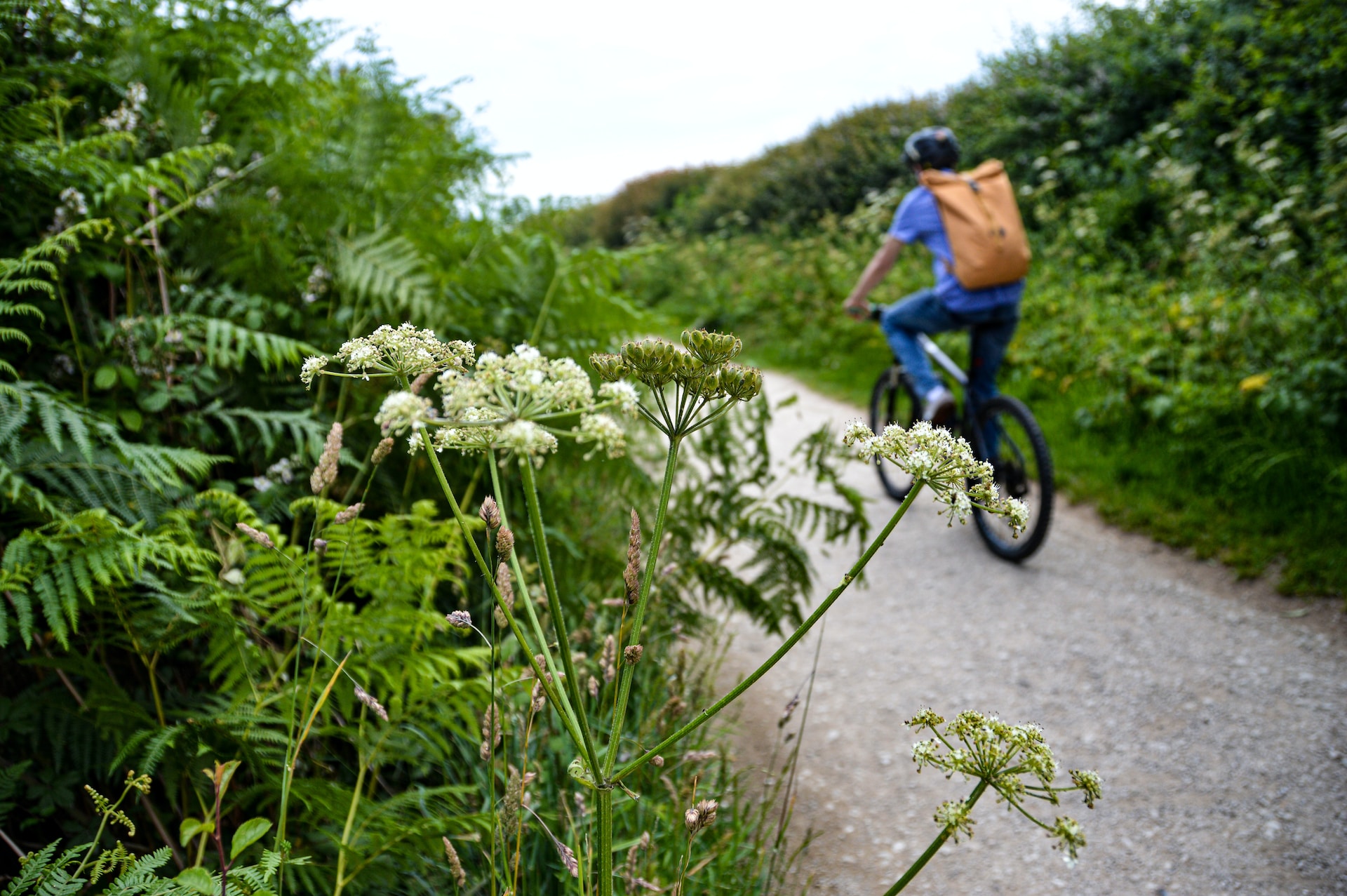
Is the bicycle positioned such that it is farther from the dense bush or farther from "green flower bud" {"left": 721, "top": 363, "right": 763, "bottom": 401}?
"green flower bud" {"left": 721, "top": 363, "right": 763, "bottom": 401}

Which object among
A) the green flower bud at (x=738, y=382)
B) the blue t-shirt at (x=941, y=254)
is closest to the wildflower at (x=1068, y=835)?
the green flower bud at (x=738, y=382)

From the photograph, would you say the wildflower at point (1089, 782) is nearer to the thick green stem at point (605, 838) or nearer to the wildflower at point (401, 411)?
the thick green stem at point (605, 838)

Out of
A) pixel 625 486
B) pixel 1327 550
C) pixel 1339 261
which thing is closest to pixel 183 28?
pixel 625 486

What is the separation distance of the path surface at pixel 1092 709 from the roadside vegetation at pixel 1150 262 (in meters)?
0.55

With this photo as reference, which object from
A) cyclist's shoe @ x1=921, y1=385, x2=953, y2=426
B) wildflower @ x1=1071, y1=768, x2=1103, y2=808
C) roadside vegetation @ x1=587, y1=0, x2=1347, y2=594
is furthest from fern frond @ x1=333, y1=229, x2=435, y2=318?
cyclist's shoe @ x1=921, y1=385, x2=953, y2=426

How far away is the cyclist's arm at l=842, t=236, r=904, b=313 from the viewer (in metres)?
4.62

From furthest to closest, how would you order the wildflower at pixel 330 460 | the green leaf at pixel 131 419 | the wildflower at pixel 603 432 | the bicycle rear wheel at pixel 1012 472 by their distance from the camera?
the bicycle rear wheel at pixel 1012 472 < the green leaf at pixel 131 419 < the wildflower at pixel 330 460 < the wildflower at pixel 603 432

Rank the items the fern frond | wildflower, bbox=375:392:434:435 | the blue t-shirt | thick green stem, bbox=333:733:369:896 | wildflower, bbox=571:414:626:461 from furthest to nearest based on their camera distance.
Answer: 1. the blue t-shirt
2. the fern frond
3. thick green stem, bbox=333:733:369:896
4. wildflower, bbox=571:414:626:461
5. wildflower, bbox=375:392:434:435

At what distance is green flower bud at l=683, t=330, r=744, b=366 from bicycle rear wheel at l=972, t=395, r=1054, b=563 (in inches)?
137

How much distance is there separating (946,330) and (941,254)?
0.54 meters

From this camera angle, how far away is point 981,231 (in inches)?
166

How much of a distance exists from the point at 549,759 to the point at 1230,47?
11145mm

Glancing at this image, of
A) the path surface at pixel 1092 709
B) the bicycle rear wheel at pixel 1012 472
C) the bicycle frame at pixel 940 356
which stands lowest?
the path surface at pixel 1092 709

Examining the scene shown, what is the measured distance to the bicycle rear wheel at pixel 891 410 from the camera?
17.9 feet
